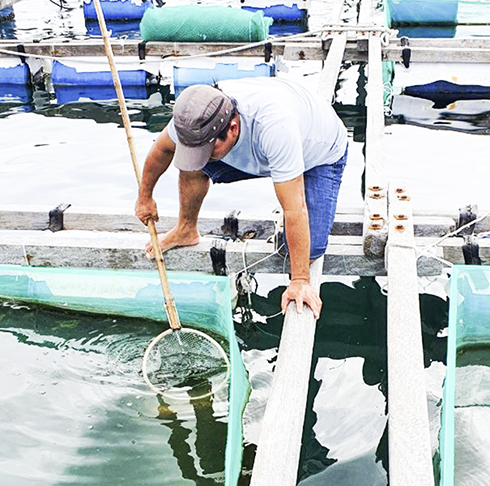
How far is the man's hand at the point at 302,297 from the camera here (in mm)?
2998

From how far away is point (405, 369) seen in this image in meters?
2.49

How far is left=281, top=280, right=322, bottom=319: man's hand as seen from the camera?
9.84ft

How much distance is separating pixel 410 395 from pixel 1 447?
7.33 ft

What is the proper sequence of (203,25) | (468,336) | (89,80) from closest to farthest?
(468,336), (203,25), (89,80)

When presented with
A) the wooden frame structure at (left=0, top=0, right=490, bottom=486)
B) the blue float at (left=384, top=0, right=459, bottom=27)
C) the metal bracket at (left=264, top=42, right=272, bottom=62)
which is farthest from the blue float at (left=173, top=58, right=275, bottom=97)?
the blue float at (left=384, top=0, right=459, bottom=27)

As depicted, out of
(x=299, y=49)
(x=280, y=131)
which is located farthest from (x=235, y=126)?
(x=299, y=49)

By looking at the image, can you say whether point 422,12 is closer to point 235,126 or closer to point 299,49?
point 299,49

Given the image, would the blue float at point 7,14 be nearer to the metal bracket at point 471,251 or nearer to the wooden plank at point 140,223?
the wooden plank at point 140,223

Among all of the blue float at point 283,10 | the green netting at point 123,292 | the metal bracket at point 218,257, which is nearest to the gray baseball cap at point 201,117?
the green netting at point 123,292

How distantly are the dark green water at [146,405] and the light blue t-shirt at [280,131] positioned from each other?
1342 mm

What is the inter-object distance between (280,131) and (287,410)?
52.2 inches

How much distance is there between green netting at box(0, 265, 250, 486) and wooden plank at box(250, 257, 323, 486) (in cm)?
53

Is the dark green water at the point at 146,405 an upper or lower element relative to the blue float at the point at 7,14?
lower

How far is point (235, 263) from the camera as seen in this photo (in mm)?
3748
